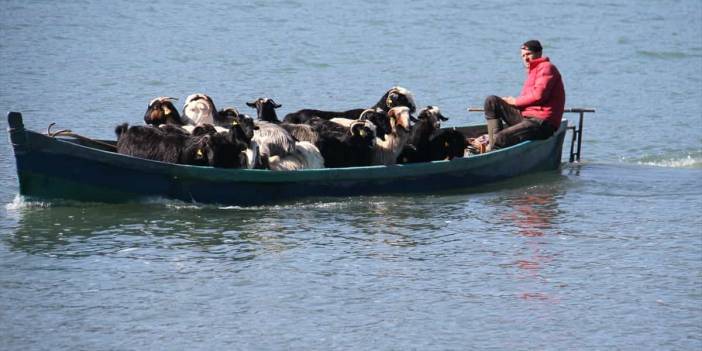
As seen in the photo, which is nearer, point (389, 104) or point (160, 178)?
point (160, 178)

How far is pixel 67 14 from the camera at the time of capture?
3102 centimetres

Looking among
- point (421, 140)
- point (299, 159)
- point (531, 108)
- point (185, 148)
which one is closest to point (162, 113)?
point (185, 148)

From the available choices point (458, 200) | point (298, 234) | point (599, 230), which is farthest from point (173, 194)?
point (599, 230)

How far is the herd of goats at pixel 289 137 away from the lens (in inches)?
547

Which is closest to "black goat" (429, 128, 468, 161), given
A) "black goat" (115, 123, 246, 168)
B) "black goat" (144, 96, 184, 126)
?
"black goat" (115, 123, 246, 168)

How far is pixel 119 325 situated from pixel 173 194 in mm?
3453

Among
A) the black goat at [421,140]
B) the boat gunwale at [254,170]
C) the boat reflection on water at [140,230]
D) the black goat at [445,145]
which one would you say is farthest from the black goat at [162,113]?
the black goat at [445,145]

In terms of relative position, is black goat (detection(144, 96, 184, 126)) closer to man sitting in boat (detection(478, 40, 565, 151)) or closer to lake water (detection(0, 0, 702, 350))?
lake water (detection(0, 0, 702, 350))

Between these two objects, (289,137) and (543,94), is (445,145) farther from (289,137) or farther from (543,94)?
(289,137)

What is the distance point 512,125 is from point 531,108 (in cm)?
29

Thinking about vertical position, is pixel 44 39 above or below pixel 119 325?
above

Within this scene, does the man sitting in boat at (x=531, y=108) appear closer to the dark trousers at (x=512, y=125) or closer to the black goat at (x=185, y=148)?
the dark trousers at (x=512, y=125)

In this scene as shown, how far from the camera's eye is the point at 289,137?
14.4m

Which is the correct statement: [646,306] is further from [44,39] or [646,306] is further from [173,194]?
[44,39]
